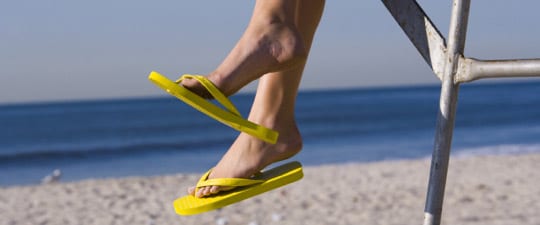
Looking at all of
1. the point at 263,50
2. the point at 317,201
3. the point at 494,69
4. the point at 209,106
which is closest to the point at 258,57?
the point at 263,50

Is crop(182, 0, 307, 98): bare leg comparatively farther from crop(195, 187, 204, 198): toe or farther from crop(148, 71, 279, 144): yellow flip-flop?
crop(195, 187, 204, 198): toe

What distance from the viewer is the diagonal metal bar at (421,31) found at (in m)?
1.03

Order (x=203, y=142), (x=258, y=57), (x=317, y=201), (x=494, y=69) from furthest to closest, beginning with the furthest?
(x=203, y=142)
(x=317, y=201)
(x=258, y=57)
(x=494, y=69)

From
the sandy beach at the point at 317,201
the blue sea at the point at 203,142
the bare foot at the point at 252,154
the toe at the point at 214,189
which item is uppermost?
the toe at the point at 214,189

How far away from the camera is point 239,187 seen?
4.34 ft

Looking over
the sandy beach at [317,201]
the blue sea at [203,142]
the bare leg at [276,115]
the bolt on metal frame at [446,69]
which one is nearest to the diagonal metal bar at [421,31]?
the bolt on metal frame at [446,69]

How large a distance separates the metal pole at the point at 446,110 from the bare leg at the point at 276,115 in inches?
9.5

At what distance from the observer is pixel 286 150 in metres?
1.43

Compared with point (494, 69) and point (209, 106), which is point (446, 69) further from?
point (209, 106)

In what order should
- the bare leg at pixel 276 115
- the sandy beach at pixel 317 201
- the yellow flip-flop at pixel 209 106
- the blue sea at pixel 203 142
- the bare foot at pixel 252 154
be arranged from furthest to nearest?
the blue sea at pixel 203 142
the sandy beach at pixel 317 201
the bare foot at pixel 252 154
the bare leg at pixel 276 115
the yellow flip-flop at pixel 209 106

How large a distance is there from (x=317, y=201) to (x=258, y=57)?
182 inches

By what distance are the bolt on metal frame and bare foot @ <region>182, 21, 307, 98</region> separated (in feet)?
0.67

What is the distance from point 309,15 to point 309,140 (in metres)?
14.9

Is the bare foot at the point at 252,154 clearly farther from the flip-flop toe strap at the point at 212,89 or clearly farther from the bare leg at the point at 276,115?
the flip-flop toe strap at the point at 212,89
